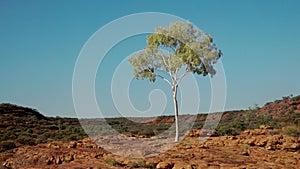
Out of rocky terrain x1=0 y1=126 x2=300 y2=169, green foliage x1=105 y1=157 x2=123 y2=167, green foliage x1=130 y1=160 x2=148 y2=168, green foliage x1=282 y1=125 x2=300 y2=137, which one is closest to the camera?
green foliage x1=130 y1=160 x2=148 y2=168

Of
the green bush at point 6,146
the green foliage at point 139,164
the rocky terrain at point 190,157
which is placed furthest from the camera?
the green bush at point 6,146

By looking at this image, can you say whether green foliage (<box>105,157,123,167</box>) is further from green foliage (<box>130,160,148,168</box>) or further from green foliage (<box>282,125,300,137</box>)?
green foliage (<box>282,125,300,137</box>)

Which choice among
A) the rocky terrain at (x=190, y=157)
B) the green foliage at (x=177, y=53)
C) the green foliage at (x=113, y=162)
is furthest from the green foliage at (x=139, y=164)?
the green foliage at (x=177, y=53)

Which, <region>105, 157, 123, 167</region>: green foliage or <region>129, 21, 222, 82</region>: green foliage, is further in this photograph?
<region>129, 21, 222, 82</region>: green foliage

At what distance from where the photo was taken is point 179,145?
21.2 metres

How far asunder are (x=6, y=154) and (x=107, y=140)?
7.28m

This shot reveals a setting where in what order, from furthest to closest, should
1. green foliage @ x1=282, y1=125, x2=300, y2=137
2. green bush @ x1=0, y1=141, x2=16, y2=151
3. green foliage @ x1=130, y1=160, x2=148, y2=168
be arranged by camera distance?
green foliage @ x1=282, y1=125, x2=300, y2=137 → green bush @ x1=0, y1=141, x2=16, y2=151 → green foliage @ x1=130, y1=160, x2=148, y2=168

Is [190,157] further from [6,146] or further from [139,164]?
[6,146]

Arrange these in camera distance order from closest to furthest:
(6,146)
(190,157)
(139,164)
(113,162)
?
(139,164) → (113,162) → (190,157) → (6,146)

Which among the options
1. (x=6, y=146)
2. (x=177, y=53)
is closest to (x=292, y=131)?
(x=177, y=53)

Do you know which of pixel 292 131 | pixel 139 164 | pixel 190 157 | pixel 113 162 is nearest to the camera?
pixel 139 164

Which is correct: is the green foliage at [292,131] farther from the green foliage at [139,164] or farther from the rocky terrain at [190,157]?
the green foliage at [139,164]

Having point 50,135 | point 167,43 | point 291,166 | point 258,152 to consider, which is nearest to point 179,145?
point 258,152

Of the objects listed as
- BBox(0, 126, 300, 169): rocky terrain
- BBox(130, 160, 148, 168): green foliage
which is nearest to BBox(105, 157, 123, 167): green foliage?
BBox(0, 126, 300, 169): rocky terrain
